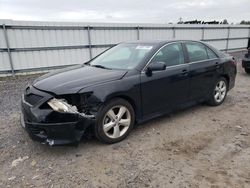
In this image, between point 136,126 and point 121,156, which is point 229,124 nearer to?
point 136,126

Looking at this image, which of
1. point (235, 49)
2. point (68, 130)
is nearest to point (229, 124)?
point (68, 130)

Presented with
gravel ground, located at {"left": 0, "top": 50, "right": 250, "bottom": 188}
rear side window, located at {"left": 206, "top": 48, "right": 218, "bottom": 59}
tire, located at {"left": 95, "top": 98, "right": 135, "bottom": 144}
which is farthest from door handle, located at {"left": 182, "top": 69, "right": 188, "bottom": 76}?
tire, located at {"left": 95, "top": 98, "right": 135, "bottom": 144}

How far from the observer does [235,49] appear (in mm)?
17859

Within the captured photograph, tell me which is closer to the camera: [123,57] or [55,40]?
[123,57]

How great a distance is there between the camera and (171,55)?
4.41 metres

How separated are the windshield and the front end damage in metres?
1.16

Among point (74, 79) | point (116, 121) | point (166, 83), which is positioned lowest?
point (116, 121)

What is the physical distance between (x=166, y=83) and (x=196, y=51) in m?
1.28

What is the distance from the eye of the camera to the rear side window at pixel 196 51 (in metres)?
4.74

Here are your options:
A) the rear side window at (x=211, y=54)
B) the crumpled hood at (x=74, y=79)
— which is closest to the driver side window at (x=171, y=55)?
the crumpled hood at (x=74, y=79)

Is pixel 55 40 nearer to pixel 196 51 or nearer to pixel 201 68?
pixel 196 51

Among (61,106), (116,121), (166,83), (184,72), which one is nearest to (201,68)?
(184,72)

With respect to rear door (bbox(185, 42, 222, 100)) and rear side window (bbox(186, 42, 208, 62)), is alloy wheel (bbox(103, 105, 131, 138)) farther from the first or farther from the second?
rear side window (bbox(186, 42, 208, 62))

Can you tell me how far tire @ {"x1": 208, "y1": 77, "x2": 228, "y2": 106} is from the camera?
5.25 metres
